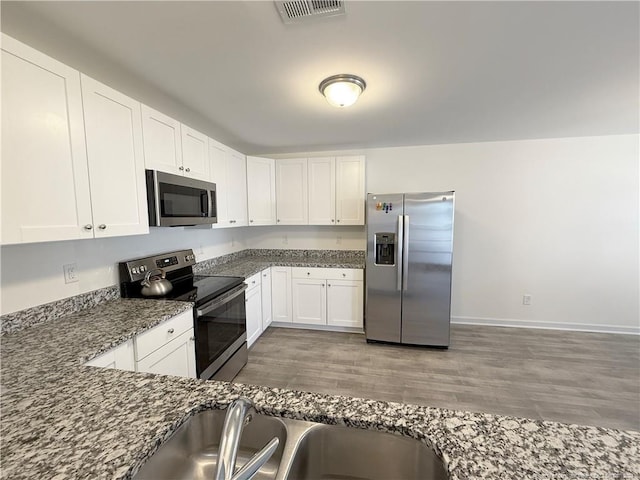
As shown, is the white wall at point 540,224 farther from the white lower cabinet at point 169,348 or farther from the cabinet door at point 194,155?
the white lower cabinet at point 169,348

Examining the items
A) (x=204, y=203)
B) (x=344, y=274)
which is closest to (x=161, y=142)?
(x=204, y=203)

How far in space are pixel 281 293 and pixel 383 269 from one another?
135 cm

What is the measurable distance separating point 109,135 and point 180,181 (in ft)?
1.87

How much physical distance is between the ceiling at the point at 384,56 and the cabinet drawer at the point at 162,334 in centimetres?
158

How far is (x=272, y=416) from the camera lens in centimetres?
79

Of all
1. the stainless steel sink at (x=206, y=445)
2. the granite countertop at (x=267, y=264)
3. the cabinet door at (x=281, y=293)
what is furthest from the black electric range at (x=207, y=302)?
the stainless steel sink at (x=206, y=445)

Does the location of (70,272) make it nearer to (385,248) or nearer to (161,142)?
(161,142)

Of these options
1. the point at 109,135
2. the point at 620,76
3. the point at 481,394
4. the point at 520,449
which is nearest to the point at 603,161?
the point at 620,76

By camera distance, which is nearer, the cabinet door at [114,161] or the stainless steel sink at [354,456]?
the stainless steel sink at [354,456]

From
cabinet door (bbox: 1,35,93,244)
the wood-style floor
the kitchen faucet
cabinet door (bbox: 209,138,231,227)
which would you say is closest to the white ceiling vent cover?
→ cabinet door (bbox: 1,35,93,244)

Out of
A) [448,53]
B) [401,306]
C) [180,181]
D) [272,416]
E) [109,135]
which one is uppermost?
[448,53]

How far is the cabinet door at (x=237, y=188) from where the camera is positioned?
307 cm

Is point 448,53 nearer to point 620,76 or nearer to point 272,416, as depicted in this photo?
point 620,76

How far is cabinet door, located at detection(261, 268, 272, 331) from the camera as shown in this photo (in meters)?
3.33
